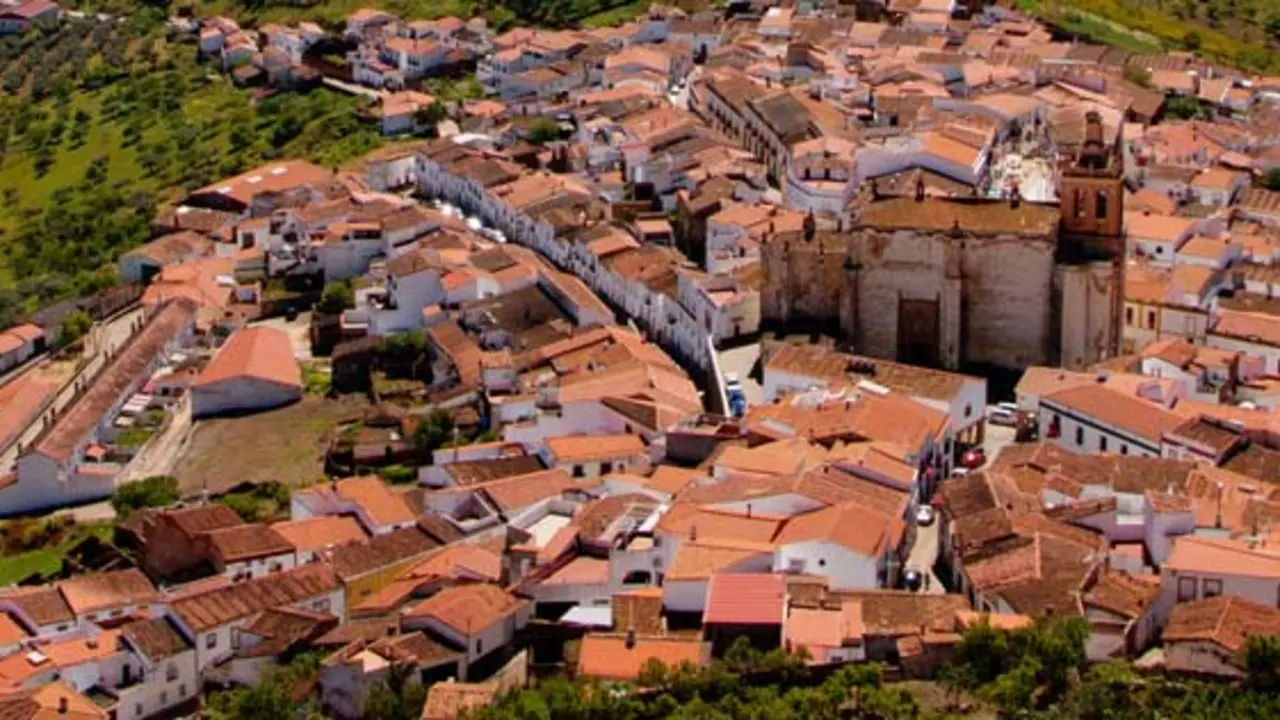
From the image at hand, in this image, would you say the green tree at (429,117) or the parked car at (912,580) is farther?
the green tree at (429,117)

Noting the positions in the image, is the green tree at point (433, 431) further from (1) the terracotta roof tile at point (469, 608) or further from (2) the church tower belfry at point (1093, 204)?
(2) the church tower belfry at point (1093, 204)

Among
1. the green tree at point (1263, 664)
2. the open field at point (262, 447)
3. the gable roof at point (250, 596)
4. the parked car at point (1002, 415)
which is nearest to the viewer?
the green tree at point (1263, 664)

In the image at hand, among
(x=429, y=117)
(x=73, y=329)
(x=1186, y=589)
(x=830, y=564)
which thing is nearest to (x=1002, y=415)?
(x=830, y=564)

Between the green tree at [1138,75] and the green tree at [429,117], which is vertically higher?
the green tree at [1138,75]

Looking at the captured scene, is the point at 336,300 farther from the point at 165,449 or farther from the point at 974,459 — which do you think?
the point at 974,459

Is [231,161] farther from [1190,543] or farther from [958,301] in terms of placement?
[1190,543]

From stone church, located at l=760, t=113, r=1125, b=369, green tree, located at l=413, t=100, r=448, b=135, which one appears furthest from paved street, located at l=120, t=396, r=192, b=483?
green tree, located at l=413, t=100, r=448, b=135

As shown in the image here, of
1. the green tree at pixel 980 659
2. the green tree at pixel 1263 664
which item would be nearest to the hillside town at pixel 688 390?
the green tree at pixel 1263 664
